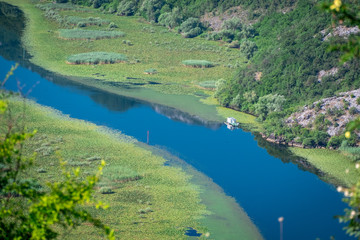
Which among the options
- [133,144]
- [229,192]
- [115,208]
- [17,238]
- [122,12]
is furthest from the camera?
[122,12]

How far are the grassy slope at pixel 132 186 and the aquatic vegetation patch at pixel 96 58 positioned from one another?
23.8m

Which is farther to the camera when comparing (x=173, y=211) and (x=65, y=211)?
(x=173, y=211)

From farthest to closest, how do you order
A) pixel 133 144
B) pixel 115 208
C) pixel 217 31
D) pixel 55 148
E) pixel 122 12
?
pixel 122 12 → pixel 217 31 → pixel 133 144 → pixel 55 148 → pixel 115 208

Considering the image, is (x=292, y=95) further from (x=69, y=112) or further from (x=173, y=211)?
(x=173, y=211)

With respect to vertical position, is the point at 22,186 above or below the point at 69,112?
above

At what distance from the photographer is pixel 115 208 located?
35.5 m

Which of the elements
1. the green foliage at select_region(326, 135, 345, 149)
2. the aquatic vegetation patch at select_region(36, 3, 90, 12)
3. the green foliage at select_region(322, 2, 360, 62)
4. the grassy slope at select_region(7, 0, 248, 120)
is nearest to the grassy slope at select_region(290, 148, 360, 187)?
the green foliage at select_region(326, 135, 345, 149)

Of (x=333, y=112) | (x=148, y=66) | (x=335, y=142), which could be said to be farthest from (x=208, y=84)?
(x=335, y=142)

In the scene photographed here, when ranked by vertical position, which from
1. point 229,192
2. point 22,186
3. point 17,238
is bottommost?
point 229,192

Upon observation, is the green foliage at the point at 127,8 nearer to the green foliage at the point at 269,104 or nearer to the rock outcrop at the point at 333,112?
the green foliage at the point at 269,104

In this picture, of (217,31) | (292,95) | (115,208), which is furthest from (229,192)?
(217,31)

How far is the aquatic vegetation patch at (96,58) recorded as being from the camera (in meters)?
76.9

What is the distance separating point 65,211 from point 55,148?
96.4ft

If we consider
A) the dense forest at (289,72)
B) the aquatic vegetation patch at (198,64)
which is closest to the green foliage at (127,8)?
the dense forest at (289,72)
